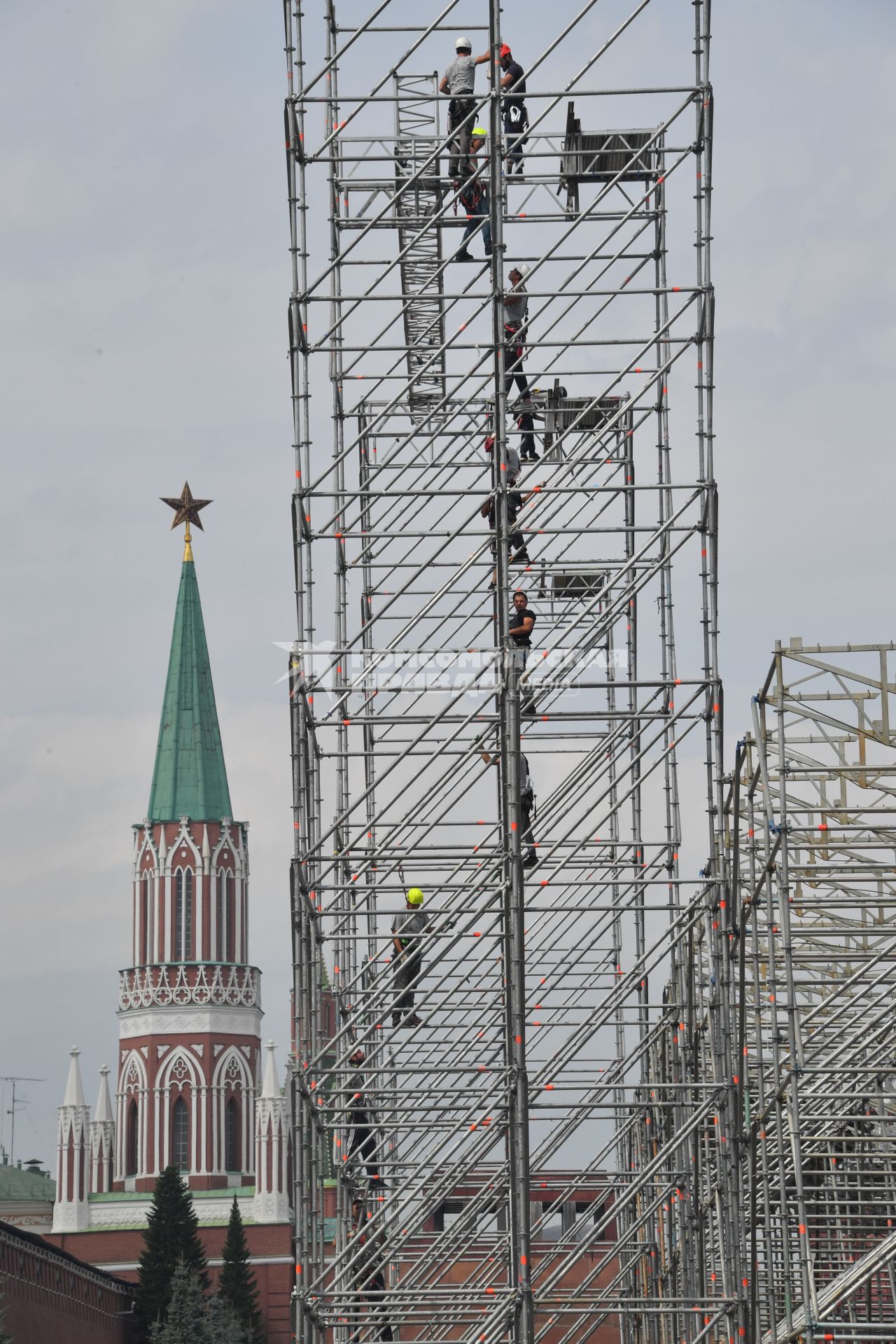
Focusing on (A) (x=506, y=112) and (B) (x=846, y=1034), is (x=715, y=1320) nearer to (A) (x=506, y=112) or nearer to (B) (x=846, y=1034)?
(B) (x=846, y=1034)

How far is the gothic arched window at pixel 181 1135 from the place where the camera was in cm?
10075

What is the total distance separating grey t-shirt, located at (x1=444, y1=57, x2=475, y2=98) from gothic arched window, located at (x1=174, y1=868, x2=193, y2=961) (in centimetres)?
8798

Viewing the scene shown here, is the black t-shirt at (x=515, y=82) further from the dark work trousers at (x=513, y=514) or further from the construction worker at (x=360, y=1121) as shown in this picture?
the construction worker at (x=360, y=1121)

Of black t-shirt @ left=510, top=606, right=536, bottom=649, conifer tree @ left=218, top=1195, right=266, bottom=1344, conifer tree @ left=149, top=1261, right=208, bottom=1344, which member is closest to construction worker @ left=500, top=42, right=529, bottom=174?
black t-shirt @ left=510, top=606, right=536, bottom=649

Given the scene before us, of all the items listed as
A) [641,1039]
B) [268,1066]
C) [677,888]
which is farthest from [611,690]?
[268,1066]

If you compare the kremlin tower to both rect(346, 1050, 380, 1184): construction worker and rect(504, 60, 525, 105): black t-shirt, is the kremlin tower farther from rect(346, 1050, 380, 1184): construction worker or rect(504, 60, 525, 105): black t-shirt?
rect(504, 60, 525, 105): black t-shirt

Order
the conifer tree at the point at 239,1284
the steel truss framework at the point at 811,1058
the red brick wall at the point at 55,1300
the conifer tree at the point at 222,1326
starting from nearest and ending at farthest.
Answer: the steel truss framework at the point at 811,1058 < the red brick wall at the point at 55,1300 < the conifer tree at the point at 222,1326 < the conifer tree at the point at 239,1284

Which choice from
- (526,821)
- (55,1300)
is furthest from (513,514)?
(55,1300)

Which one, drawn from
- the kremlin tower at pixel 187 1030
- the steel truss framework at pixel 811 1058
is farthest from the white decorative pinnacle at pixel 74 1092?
the steel truss framework at pixel 811 1058

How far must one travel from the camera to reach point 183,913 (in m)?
106

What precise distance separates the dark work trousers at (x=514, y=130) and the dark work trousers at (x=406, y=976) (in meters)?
6.86

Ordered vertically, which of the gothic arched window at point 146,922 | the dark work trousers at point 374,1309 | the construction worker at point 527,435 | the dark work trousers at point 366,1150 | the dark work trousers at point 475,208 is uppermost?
the gothic arched window at point 146,922

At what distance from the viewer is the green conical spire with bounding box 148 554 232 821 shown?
107188mm

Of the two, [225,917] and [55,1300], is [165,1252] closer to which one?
[55,1300]
